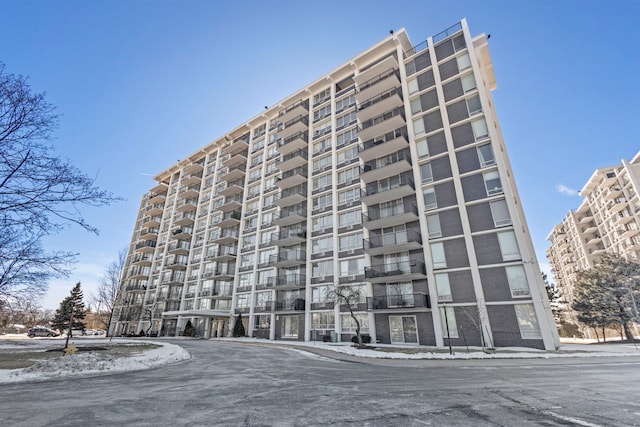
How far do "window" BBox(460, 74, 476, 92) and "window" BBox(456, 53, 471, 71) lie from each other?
1063 mm

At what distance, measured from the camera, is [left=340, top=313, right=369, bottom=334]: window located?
28666 millimetres

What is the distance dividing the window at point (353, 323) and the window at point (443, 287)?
24.5 ft

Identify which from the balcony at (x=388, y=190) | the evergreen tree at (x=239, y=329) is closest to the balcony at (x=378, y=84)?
the balcony at (x=388, y=190)

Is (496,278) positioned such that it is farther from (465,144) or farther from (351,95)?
(351,95)

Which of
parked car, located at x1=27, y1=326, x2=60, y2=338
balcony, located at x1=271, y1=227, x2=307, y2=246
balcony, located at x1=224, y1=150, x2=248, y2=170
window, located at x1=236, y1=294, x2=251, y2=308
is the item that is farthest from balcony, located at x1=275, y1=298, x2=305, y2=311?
parked car, located at x1=27, y1=326, x2=60, y2=338

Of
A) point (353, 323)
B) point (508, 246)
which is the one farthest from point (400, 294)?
point (508, 246)

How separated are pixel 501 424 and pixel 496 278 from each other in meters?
21.0

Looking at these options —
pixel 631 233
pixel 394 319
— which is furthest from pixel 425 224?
pixel 631 233

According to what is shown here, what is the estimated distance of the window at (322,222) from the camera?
35019 mm

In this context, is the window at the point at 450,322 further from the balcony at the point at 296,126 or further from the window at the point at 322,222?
the balcony at the point at 296,126

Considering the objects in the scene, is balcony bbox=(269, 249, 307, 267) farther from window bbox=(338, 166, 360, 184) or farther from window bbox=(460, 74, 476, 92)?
window bbox=(460, 74, 476, 92)

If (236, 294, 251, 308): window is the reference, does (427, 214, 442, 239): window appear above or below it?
above

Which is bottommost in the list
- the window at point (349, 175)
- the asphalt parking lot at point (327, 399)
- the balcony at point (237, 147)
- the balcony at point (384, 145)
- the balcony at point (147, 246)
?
the asphalt parking lot at point (327, 399)

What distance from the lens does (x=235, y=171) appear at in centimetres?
4888
